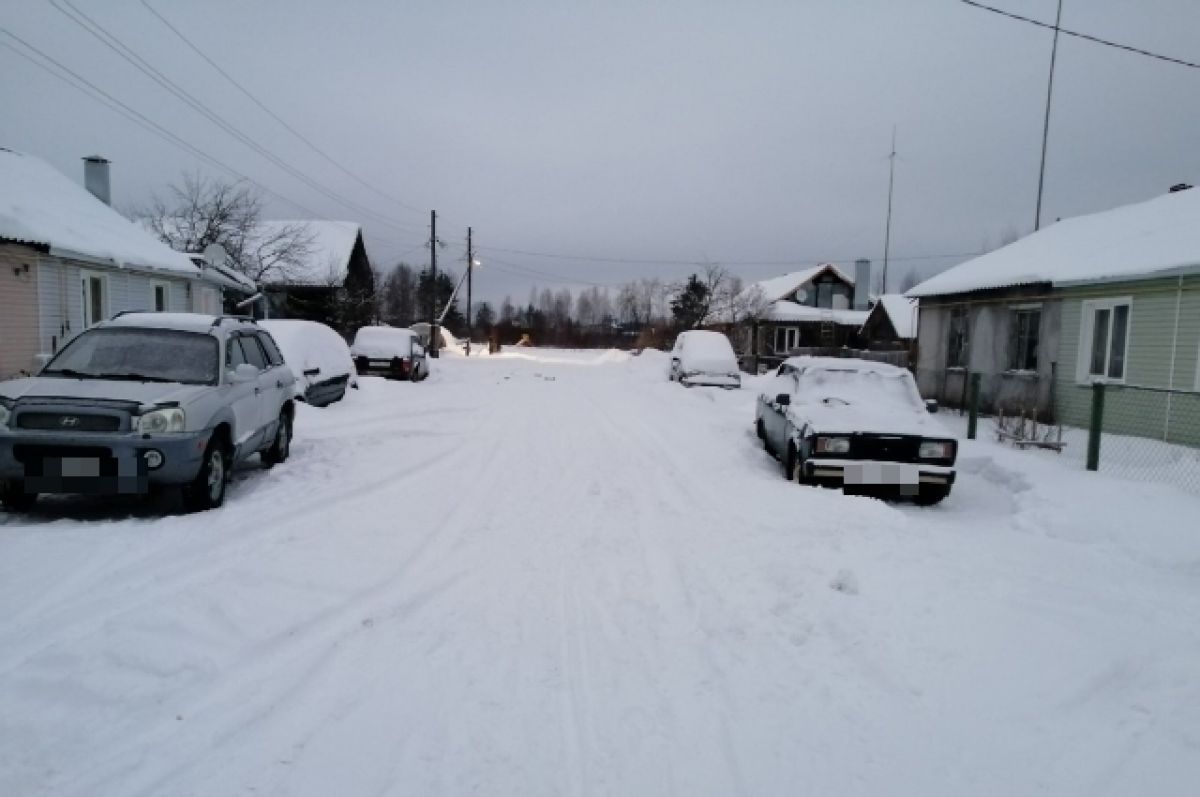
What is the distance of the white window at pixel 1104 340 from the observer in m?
13.1

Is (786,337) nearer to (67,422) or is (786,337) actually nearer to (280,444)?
(280,444)

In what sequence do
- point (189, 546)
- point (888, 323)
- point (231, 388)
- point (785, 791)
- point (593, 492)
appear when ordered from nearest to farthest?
point (785, 791), point (189, 546), point (231, 388), point (593, 492), point (888, 323)

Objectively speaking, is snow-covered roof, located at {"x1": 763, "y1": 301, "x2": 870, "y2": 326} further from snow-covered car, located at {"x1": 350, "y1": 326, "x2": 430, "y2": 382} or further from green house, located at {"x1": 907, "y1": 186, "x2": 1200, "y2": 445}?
snow-covered car, located at {"x1": 350, "y1": 326, "x2": 430, "y2": 382}

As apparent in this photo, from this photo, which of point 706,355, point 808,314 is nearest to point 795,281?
point 808,314

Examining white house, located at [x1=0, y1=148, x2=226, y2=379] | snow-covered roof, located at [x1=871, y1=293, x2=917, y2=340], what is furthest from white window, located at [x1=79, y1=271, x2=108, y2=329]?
snow-covered roof, located at [x1=871, y1=293, x2=917, y2=340]

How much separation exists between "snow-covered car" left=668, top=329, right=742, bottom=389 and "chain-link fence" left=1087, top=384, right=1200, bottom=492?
33.3ft

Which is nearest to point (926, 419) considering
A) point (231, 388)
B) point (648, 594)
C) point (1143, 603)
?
point (1143, 603)

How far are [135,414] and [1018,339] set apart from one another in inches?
676

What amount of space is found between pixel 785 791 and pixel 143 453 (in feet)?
18.3

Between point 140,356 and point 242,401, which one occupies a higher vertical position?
point 140,356

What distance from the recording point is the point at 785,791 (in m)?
2.84

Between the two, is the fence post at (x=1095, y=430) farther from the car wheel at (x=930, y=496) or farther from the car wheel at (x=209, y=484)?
the car wheel at (x=209, y=484)

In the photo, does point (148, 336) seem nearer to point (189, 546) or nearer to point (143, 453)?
point (143, 453)

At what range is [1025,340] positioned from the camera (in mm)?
15906
